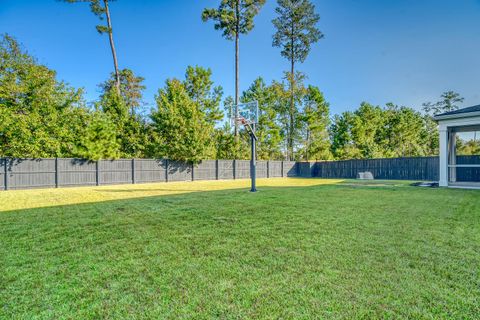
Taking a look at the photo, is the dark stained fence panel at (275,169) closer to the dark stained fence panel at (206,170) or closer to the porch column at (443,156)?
the dark stained fence panel at (206,170)

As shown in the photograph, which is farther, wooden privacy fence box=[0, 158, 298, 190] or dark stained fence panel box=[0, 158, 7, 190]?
wooden privacy fence box=[0, 158, 298, 190]

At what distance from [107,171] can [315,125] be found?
18.3m

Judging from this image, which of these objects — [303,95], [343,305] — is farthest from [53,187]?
[303,95]

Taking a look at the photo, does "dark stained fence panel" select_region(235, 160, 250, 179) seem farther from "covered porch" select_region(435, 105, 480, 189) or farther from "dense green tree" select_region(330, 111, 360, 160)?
"covered porch" select_region(435, 105, 480, 189)

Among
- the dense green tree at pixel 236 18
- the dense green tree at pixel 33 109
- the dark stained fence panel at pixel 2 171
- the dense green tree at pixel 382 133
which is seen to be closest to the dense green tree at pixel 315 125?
the dense green tree at pixel 382 133

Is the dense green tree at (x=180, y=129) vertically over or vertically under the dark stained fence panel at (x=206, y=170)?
over

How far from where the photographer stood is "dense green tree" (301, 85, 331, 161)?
80.1 feet

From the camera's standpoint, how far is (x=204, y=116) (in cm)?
2062

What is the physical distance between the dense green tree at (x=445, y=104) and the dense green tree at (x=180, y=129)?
2414 centimetres

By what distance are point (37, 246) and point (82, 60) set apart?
64.1ft

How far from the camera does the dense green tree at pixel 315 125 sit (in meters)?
24.4

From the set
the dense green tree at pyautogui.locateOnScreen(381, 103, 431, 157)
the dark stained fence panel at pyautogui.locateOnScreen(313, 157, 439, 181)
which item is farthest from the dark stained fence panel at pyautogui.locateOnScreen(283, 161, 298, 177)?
the dense green tree at pyautogui.locateOnScreen(381, 103, 431, 157)

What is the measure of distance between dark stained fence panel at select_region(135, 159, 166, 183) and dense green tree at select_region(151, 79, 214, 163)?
1.11 metres

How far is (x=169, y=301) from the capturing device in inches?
66.2
